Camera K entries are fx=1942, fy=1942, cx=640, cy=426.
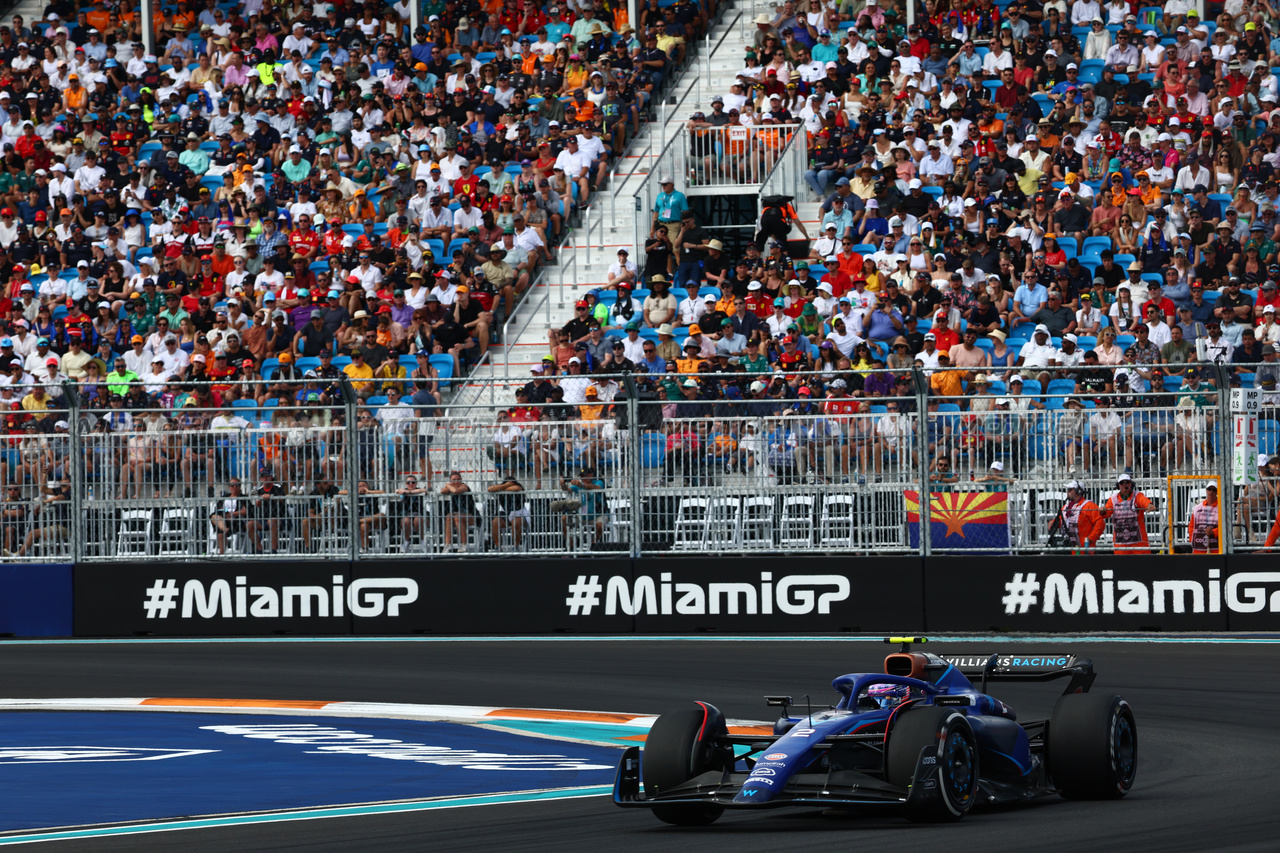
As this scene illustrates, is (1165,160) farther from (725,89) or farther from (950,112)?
(725,89)

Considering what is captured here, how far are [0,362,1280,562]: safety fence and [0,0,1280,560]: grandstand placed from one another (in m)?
0.04

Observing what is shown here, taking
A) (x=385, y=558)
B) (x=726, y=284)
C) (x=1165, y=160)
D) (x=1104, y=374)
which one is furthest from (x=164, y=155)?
(x=1104, y=374)

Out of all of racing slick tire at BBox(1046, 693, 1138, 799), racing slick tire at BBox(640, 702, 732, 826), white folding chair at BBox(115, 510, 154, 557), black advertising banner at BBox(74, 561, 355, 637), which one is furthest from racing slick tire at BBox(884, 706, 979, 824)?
white folding chair at BBox(115, 510, 154, 557)

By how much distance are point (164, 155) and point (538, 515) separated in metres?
12.9

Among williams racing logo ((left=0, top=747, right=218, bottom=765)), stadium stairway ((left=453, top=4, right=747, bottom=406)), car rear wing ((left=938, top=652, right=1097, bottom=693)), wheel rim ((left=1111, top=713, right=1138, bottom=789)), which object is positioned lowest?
williams racing logo ((left=0, top=747, right=218, bottom=765))

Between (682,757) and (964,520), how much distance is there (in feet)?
31.5

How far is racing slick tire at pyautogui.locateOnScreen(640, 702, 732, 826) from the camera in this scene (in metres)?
8.27

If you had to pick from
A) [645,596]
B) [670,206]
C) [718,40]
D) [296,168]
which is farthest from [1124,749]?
[296,168]

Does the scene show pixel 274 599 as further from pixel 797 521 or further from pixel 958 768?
pixel 958 768

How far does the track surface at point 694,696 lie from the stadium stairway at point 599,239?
239 inches

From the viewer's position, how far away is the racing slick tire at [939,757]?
7824mm

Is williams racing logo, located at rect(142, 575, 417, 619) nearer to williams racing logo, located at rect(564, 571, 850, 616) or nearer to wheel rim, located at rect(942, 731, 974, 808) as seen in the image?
williams racing logo, located at rect(564, 571, 850, 616)

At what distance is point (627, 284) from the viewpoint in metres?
23.3

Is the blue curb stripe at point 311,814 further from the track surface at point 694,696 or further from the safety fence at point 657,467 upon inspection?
the safety fence at point 657,467
